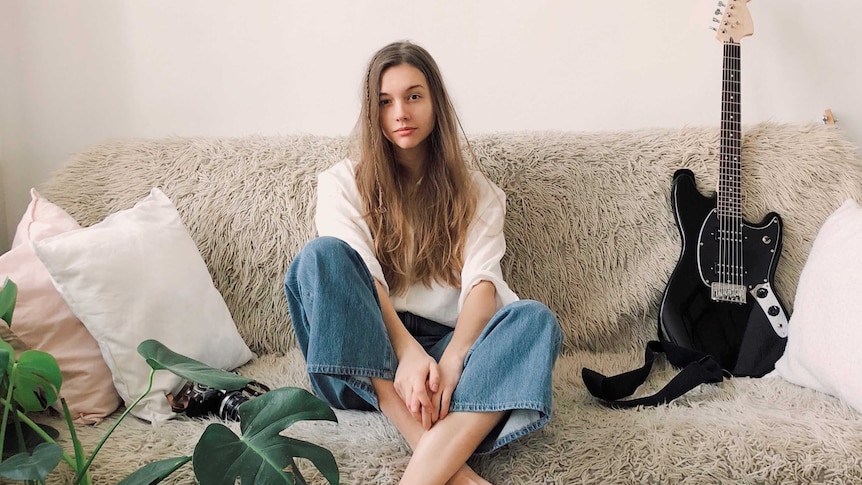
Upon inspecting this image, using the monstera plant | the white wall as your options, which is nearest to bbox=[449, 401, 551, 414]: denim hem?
the monstera plant

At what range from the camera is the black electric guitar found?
5.60 ft

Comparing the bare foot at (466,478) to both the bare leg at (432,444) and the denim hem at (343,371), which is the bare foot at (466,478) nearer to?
the bare leg at (432,444)

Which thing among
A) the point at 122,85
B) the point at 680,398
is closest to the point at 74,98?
the point at 122,85

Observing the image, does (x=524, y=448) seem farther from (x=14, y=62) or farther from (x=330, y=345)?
(x=14, y=62)

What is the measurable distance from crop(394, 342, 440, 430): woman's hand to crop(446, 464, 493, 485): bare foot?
0.29 ft

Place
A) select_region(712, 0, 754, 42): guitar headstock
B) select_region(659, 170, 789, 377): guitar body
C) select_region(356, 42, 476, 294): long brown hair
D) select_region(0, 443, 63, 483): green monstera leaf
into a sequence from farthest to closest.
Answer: select_region(712, 0, 754, 42): guitar headstock, select_region(659, 170, 789, 377): guitar body, select_region(356, 42, 476, 294): long brown hair, select_region(0, 443, 63, 483): green monstera leaf

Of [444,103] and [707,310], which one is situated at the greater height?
[444,103]

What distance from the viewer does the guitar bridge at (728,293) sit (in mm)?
1733

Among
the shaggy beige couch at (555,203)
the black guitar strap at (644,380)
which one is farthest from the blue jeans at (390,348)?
the shaggy beige couch at (555,203)

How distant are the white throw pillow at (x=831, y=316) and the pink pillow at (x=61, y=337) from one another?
4.40 feet

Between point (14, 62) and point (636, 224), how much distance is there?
165 cm

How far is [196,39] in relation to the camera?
2.02 metres

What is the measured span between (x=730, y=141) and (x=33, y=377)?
152cm

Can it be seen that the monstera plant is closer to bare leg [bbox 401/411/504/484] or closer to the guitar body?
bare leg [bbox 401/411/504/484]
